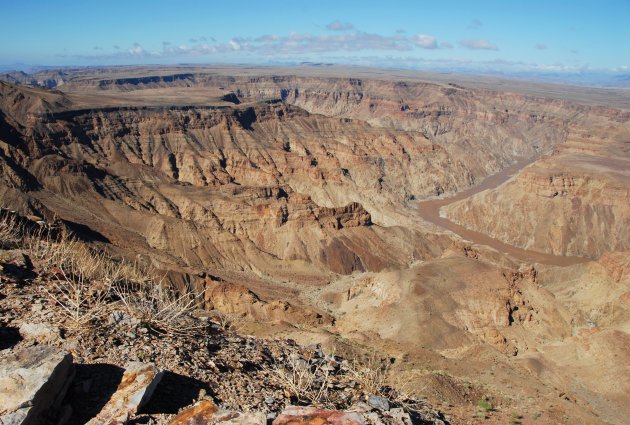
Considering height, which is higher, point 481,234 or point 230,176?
point 230,176

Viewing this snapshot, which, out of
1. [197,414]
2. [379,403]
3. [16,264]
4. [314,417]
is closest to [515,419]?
[379,403]

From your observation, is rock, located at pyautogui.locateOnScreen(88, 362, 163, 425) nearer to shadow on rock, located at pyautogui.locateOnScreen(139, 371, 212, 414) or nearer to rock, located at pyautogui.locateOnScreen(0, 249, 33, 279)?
shadow on rock, located at pyautogui.locateOnScreen(139, 371, 212, 414)

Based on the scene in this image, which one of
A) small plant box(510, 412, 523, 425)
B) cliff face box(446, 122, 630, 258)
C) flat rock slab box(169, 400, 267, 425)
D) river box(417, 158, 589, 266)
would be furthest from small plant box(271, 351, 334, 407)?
cliff face box(446, 122, 630, 258)

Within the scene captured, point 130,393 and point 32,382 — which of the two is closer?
point 32,382

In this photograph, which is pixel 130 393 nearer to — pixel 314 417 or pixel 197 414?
pixel 197 414

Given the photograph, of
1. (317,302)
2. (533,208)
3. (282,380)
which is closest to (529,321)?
(317,302)

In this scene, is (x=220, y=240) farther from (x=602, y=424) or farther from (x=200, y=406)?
(x=200, y=406)
